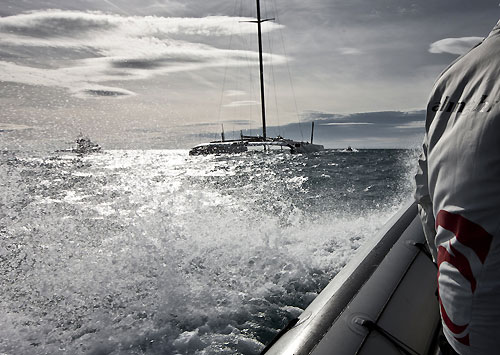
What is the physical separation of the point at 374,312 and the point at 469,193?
1283 millimetres

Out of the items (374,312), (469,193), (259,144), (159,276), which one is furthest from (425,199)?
(259,144)

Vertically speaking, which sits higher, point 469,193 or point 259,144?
point 469,193

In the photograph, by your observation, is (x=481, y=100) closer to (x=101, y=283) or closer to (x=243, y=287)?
(x=243, y=287)

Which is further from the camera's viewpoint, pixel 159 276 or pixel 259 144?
pixel 259 144

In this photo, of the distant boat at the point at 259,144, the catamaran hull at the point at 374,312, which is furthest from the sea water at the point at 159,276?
the distant boat at the point at 259,144

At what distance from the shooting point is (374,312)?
172 cm

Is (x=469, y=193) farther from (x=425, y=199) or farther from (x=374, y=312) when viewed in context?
(x=374, y=312)

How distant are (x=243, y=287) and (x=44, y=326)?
217 cm

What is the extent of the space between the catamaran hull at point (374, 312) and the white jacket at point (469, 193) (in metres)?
0.80

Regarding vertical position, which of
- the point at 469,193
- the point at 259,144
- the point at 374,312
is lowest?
the point at 259,144

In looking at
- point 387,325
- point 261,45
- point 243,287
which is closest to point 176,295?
point 243,287

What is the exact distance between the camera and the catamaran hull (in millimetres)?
1516

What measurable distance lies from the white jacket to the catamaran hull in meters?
0.80

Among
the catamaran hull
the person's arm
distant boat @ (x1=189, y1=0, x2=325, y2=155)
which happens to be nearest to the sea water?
the catamaran hull
